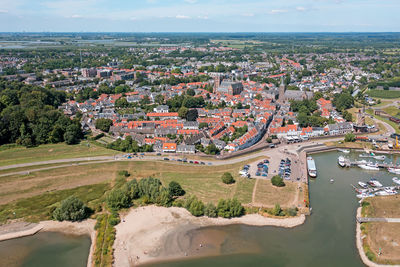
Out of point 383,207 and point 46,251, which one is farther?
point 383,207

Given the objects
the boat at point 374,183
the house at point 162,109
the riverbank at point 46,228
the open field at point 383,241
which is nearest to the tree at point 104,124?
the house at point 162,109

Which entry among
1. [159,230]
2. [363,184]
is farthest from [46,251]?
[363,184]

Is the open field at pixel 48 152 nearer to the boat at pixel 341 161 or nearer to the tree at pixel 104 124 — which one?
the tree at pixel 104 124

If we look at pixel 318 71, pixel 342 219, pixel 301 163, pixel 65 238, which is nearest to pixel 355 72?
pixel 318 71

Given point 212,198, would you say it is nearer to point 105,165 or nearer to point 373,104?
point 105,165

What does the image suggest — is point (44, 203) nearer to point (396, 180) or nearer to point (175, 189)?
point (175, 189)

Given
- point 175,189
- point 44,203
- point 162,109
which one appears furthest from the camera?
point 162,109

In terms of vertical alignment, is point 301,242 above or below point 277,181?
below
